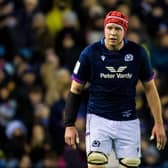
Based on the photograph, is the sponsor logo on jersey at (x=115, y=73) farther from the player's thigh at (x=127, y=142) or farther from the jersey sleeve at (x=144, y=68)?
the player's thigh at (x=127, y=142)

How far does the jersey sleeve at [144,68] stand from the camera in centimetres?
1120

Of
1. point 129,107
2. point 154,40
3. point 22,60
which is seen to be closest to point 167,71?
point 154,40

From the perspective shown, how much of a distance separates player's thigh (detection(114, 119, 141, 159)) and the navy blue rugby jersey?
113mm

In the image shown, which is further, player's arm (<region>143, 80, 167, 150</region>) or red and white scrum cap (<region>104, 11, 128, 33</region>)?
player's arm (<region>143, 80, 167, 150</region>)

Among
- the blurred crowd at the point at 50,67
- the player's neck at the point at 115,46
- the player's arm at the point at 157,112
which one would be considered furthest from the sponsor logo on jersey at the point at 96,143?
the blurred crowd at the point at 50,67

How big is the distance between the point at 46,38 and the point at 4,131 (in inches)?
104

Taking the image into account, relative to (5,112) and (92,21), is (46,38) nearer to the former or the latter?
(92,21)

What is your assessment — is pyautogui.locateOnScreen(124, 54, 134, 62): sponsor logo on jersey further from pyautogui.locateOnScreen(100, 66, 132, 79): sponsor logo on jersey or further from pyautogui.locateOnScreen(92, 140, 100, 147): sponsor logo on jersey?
pyautogui.locateOnScreen(92, 140, 100, 147): sponsor logo on jersey

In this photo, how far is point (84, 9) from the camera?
18.3m

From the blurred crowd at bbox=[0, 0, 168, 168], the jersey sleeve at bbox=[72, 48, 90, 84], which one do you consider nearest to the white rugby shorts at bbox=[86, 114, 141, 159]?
the jersey sleeve at bbox=[72, 48, 90, 84]

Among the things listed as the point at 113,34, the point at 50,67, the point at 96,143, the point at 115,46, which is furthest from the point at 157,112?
the point at 50,67

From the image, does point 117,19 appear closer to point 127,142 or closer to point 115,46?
point 115,46

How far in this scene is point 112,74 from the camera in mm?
11094

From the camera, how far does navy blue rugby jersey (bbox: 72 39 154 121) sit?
1109 centimetres
